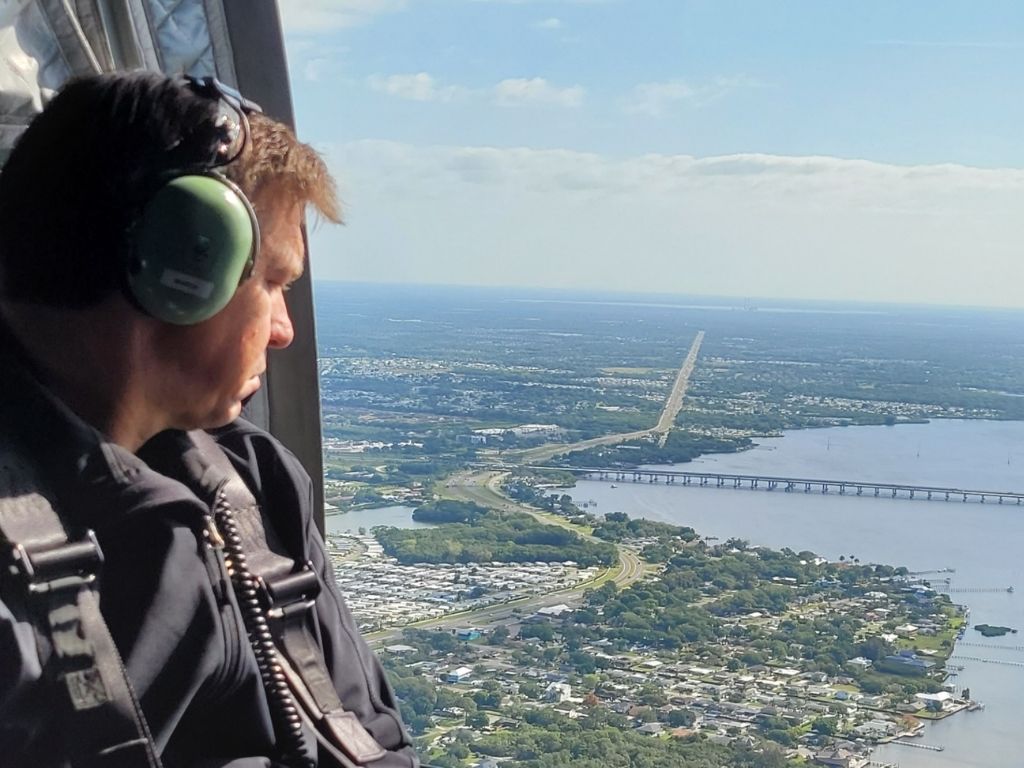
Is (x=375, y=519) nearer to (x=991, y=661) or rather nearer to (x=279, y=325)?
(x=991, y=661)

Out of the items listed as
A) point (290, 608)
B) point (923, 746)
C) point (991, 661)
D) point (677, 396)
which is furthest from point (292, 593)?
point (677, 396)

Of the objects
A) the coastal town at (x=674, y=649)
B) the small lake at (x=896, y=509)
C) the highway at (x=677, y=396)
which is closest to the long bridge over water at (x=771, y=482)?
the small lake at (x=896, y=509)

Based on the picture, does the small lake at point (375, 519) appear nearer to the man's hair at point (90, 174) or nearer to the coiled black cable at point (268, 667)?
the coiled black cable at point (268, 667)

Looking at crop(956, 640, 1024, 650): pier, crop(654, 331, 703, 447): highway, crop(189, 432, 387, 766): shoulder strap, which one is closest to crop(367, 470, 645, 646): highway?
crop(654, 331, 703, 447): highway

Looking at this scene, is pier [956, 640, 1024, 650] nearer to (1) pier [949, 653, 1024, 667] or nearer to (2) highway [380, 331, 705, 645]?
(1) pier [949, 653, 1024, 667]

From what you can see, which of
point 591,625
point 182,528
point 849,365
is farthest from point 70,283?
point 849,365

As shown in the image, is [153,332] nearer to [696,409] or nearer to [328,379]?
[328,379]
